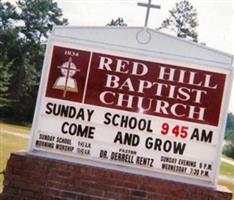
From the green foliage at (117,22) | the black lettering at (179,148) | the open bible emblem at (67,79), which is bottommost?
the black lettering at (179,148)

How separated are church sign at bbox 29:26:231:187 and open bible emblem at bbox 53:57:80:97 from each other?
0.02 metres

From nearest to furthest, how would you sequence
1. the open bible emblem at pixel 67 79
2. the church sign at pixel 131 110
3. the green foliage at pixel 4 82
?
the church sign at pixel 131 110 → the open bible emblem at pixel 67 79 → the green foliage at pixel 4 82

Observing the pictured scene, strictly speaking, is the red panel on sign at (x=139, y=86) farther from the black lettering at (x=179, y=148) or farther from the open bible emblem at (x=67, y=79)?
the black lettering at (x=179, y=148)

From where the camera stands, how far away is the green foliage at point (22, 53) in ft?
229

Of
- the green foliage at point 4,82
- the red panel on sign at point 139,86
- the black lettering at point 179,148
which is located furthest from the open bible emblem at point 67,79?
the green foliage at point 4,82

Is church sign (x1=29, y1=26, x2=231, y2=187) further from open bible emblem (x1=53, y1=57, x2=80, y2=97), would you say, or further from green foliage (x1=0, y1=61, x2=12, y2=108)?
green foliage (x1=0, y1=61, x2=12, y2=108)

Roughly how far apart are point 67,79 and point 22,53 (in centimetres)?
6660

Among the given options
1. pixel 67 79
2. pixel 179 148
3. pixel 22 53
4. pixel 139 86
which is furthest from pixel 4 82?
pixel 179 148

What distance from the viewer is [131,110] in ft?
27.7

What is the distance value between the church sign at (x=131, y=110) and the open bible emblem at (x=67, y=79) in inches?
0.6

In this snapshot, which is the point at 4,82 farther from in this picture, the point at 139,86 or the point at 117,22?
the point at 139,86

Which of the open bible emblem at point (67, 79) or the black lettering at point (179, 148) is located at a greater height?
the open bible emblem at point (67, 79)

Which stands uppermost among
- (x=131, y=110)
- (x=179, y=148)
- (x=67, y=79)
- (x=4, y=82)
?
(x=4, y=82)

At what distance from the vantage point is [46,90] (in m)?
8.58
